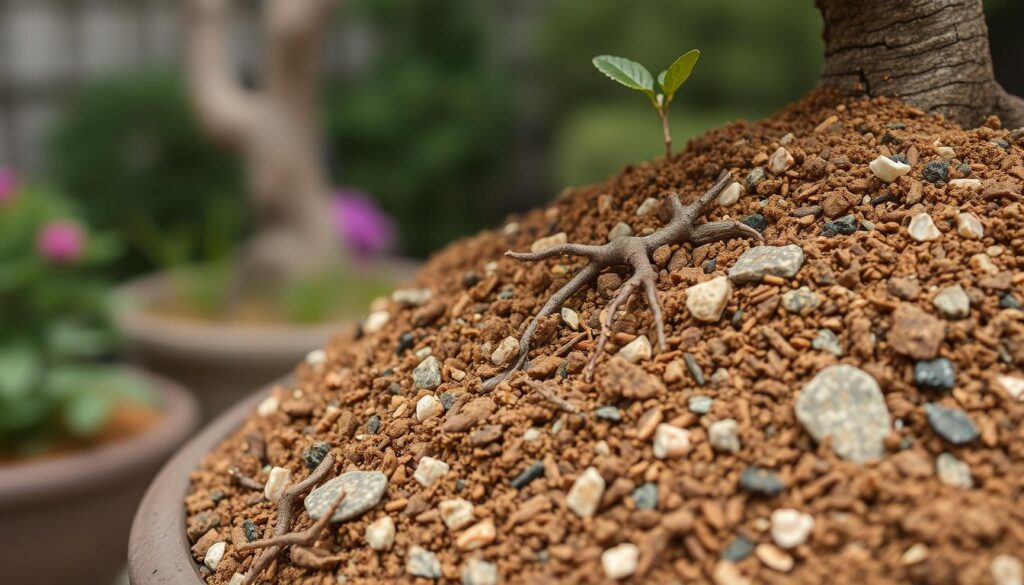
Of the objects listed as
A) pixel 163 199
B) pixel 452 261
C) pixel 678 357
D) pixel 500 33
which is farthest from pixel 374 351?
pixel 500 33

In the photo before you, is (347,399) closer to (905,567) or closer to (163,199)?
(905,567)

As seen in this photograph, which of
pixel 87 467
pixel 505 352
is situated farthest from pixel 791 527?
pixel 87 467

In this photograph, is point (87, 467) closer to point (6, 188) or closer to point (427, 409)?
point (6, 188)

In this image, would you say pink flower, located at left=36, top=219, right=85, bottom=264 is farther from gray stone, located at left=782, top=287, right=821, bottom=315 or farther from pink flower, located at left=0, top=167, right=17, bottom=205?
gray stone, located at left=782, top=287, right=821, bottom=315

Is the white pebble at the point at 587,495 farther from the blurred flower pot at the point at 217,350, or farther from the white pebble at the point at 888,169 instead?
A: the blurred flower pot at the point at 217,350

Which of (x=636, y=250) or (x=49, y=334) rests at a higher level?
(x=636, y=250)

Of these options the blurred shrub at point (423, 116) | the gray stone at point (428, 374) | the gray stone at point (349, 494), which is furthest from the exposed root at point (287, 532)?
the blurred shrub at point (423, 116)

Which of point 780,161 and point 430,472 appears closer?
point 430,472

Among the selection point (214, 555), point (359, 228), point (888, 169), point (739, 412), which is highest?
point (888, 169)
